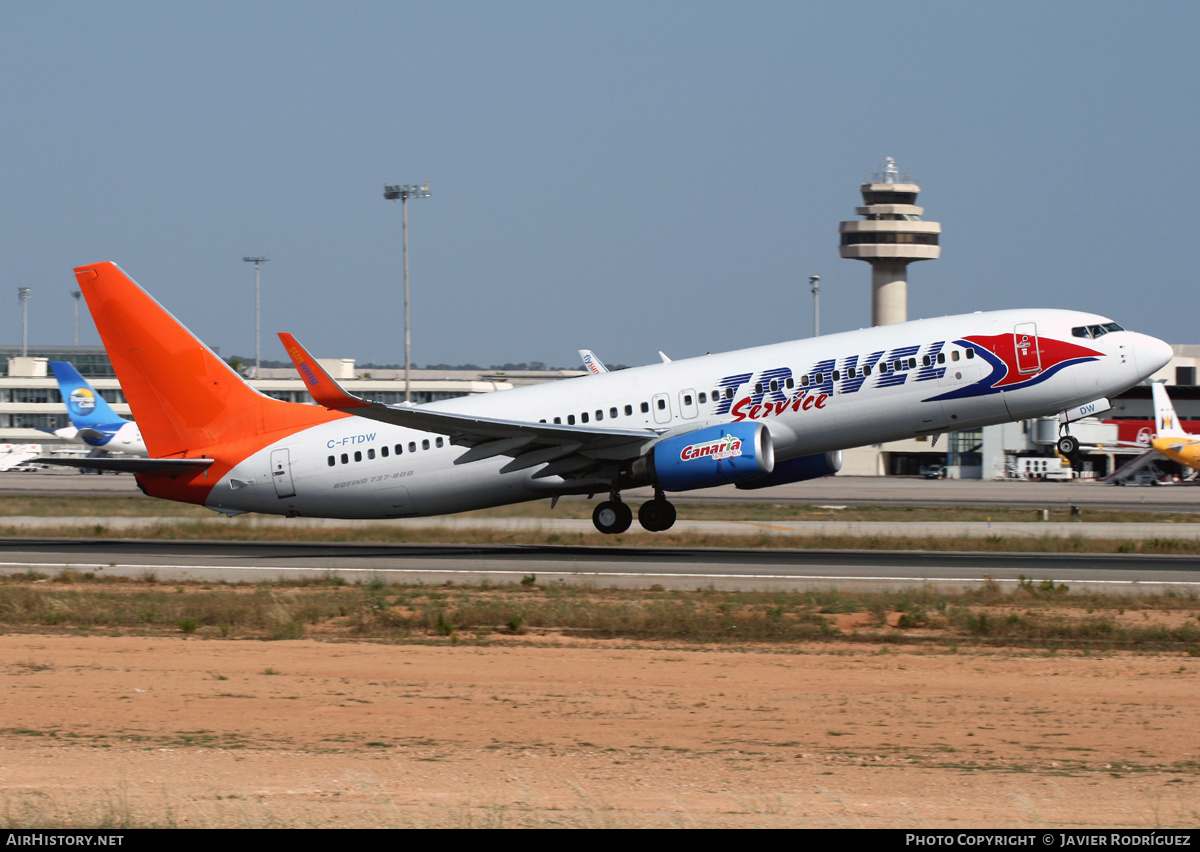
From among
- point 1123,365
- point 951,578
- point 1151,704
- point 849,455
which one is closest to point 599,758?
point 1151,704

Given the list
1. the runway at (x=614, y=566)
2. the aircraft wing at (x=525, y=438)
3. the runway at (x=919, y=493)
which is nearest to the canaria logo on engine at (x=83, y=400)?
the runway at (x=919, y=493)

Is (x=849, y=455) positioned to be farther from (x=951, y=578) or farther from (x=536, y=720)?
(x=536, y=720)

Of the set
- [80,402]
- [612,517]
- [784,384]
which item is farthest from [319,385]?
[80,402]

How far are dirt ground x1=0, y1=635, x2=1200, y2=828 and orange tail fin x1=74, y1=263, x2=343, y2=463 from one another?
13.8 meters

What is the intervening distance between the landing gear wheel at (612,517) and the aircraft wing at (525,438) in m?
1.65

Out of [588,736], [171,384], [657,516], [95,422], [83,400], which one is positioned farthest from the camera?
[83,400]

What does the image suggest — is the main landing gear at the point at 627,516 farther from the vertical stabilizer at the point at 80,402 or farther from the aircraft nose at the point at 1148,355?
the vertical stabilizer at the point at 80,402

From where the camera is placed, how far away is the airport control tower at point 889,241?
116 m

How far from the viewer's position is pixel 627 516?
103 ft

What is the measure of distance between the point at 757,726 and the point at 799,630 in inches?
231

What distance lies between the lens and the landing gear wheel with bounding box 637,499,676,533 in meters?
31.0

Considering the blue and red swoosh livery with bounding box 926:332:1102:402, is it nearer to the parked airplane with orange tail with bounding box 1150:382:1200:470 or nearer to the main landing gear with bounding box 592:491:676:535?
the main landing gear with bounding box 592:491:676:535

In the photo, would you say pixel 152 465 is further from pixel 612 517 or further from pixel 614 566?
pixel 614 566

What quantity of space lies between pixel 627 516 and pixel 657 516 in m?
0.79
